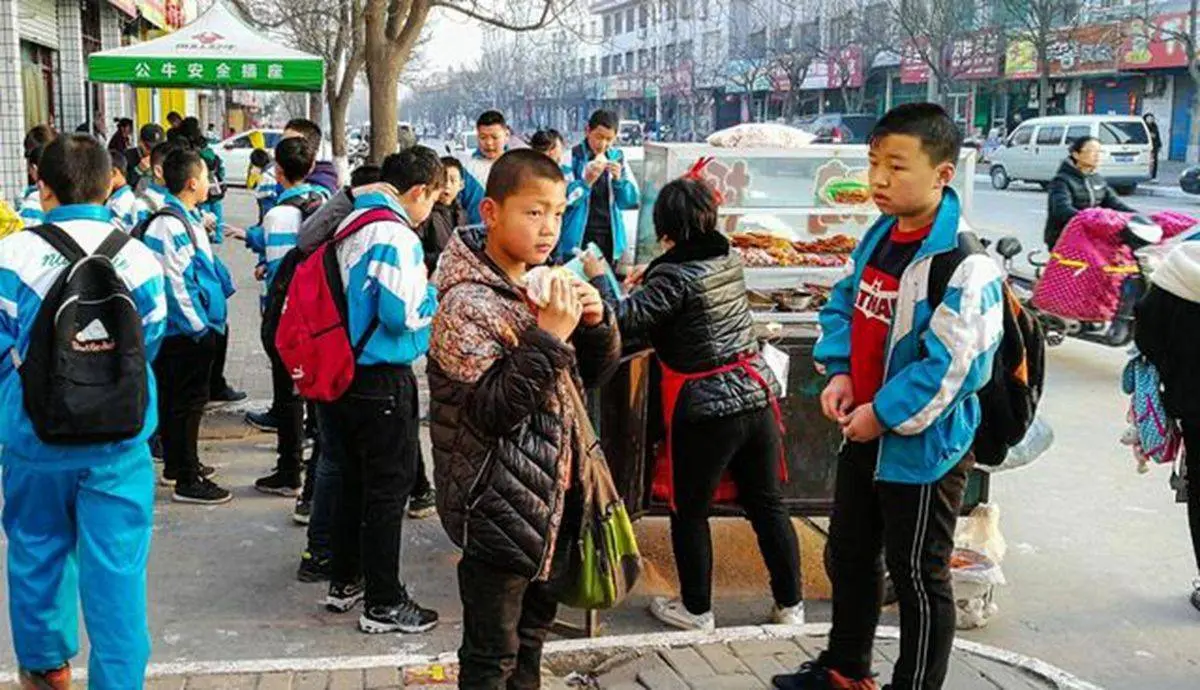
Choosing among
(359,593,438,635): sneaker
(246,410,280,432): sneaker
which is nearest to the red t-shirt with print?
(359,593,438,635): sneaker

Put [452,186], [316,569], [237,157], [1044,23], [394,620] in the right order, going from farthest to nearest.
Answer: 1. [1044,23]
2. [237,157]
3. [452,186]
4. [316,569]
5. [394,620]

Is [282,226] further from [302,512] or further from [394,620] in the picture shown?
[394,620]

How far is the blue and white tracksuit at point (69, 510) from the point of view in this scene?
3299 millimetres

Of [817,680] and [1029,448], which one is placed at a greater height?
[1029,448]

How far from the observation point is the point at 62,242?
331 cm

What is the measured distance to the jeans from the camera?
4.43 meters

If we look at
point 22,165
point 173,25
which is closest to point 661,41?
point 173,25

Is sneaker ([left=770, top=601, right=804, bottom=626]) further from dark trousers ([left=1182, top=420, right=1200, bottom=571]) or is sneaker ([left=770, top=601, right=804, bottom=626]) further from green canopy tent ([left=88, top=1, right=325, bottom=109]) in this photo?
green canopy tent ([left=88, top=1, right=325, bottom=109])

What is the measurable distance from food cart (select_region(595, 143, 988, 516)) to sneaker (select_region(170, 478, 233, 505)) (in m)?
2.26

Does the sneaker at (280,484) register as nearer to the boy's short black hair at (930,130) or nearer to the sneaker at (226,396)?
the sneaker at (226,396)

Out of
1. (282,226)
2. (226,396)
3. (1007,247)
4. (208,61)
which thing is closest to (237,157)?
(208,61)

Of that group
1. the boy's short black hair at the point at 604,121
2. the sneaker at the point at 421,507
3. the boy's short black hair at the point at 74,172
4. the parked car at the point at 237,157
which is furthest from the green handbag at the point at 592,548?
the parked car at the point at 237,157

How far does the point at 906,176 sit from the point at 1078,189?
6.50 meters

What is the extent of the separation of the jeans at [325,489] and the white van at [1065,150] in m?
23.5
